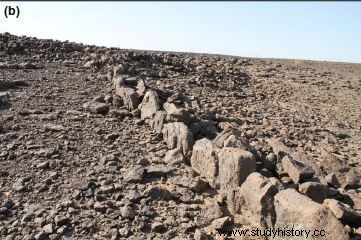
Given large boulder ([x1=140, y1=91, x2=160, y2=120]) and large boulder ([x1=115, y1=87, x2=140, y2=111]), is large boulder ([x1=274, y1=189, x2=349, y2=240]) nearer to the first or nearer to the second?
large boulder ([x1=140, y1=91, x2=160, y2=120])

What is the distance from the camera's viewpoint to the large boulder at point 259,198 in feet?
14.6

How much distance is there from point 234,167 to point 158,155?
121 cm

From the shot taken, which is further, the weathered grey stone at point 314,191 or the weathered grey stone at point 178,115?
the weathered grey stone at point 178,115

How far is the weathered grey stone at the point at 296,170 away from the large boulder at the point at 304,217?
86cm

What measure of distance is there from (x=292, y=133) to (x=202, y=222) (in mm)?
3300

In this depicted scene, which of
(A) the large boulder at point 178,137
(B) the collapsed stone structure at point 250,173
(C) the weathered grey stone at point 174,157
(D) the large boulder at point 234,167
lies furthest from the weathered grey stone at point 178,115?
(D) the large boulder at point 234,167

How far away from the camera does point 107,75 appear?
834 cm

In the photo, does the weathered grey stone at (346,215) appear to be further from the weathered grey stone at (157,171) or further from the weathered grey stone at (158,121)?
the weathered grey stone at (158,121)

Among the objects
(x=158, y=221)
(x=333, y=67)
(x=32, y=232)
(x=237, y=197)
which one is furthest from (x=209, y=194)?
(x=333, y=67)

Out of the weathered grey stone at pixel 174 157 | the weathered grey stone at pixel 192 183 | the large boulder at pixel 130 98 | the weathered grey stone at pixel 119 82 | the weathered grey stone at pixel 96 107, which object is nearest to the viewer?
the weathered grey stone at pixel 192 183

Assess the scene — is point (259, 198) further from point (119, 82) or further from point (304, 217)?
point (119, 82)

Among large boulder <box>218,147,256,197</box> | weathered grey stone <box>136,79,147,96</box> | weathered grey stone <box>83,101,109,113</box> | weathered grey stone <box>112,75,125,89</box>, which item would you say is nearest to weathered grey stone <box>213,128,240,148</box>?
large boulder <box>218,147,256,197</box>

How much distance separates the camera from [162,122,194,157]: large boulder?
579 centimetres

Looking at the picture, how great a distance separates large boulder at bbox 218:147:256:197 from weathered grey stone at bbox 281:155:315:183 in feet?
1.97
